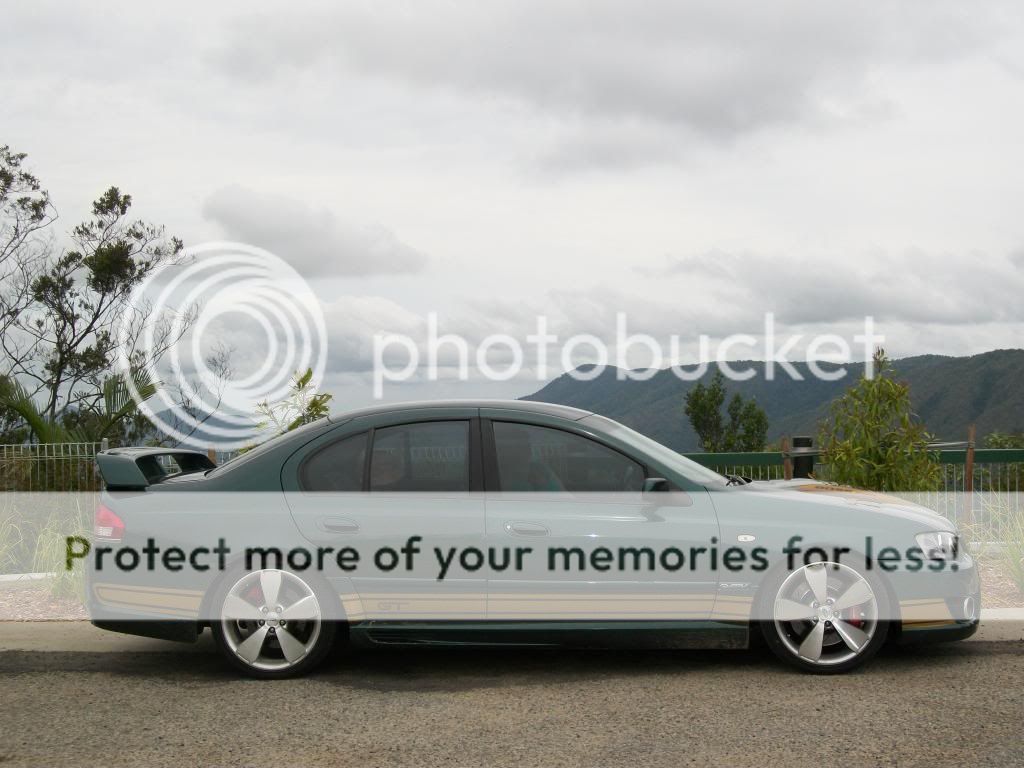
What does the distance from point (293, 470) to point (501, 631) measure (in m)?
1.54

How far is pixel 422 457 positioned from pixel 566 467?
85cm

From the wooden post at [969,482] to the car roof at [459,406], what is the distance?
6.37 metres

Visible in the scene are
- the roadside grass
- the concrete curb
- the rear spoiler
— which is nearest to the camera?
the rear spoiler

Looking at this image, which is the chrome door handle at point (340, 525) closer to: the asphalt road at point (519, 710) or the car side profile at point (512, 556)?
the car side profile at point (512, 556)

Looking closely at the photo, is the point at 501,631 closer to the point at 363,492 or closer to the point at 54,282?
the point at 363,492

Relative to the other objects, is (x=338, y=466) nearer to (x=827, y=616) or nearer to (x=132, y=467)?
(x=132, y=467)

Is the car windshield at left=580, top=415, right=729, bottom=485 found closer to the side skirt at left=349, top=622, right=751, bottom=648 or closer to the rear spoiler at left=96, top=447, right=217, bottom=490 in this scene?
the side skirt at left=349, top=622, right=751, bottom=648

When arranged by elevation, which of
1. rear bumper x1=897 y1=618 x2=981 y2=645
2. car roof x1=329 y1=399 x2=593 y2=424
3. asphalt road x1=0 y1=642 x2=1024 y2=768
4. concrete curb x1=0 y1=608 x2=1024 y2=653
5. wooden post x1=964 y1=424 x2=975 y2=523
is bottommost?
asphalt road x1=0 y1=642 x2=1024 y2=768

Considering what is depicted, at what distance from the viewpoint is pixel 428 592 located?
20.8ft

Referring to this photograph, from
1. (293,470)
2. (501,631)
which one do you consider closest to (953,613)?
(501,631)

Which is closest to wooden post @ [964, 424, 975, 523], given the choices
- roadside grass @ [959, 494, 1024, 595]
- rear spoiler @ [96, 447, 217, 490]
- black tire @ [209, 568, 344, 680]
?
roadside grass @ [959, 494, 1024, 595]

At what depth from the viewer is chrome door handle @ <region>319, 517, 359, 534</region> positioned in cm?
631

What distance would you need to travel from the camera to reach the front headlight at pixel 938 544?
251 inches

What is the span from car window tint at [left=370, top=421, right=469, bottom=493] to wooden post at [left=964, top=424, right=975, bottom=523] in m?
6.90
